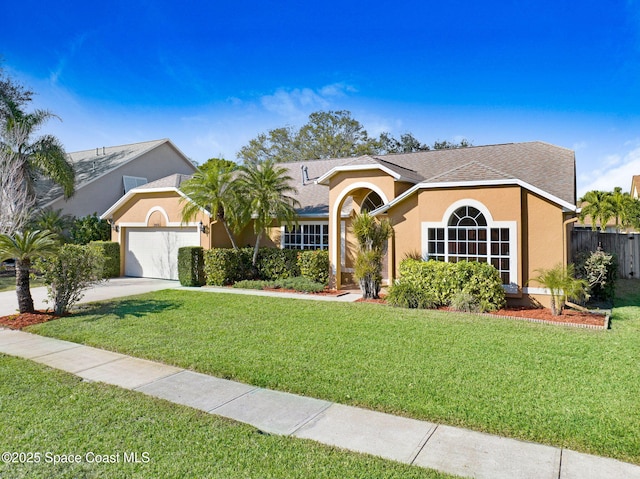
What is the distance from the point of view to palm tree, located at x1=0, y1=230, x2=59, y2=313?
10570 millimetres

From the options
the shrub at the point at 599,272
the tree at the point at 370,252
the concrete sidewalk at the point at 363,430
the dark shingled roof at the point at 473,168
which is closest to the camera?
the concrete sidewalk at the point at 363,430

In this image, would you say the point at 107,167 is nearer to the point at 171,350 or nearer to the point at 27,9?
the point at 27,9

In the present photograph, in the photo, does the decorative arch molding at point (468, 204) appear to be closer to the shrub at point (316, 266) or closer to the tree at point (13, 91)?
the shrub at point (316, 266)

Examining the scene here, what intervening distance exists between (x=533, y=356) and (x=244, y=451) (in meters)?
5.57

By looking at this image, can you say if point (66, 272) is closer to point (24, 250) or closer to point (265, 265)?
point (24, 250)

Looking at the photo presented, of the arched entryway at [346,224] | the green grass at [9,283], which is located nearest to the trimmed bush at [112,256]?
the green grass at [9,283]

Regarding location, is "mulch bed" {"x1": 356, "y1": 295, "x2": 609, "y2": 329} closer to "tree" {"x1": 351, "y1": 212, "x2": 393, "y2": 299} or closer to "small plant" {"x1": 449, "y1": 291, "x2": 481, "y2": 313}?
"small plant" {"x1": 449, "y1": 291, "x2": 481, "y2": 313}

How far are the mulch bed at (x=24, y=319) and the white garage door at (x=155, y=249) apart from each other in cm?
770

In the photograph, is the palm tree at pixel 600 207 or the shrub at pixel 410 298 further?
the palm tree at pixel 600 207

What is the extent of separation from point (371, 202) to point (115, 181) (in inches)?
714

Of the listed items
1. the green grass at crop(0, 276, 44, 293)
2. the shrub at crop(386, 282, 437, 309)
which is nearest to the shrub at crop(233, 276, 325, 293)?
the shrub at crop(386, 282, 437, 309)

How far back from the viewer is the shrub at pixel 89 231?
875 inches

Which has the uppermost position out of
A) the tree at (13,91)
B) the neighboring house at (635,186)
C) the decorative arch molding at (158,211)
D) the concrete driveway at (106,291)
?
the tree at (13,91)

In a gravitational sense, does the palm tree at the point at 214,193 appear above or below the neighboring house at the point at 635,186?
below
